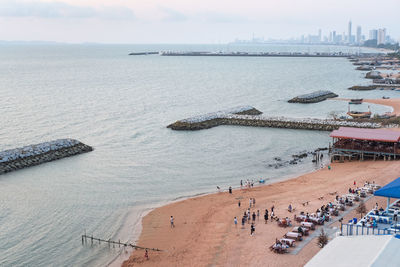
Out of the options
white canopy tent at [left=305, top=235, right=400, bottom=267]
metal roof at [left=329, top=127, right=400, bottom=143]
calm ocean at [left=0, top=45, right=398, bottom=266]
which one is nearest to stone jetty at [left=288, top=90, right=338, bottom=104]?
calm ocean at [left=0, top=45, right=398, bottom=266]

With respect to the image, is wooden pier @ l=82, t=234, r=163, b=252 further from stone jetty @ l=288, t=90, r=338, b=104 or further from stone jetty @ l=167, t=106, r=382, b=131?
stone jetty @ l=288, t=90, r=338, b=104

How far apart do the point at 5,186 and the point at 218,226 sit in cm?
1858

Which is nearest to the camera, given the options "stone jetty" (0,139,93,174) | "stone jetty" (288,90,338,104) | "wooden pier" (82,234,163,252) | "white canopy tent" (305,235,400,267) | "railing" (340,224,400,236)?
"white canopy tent" (305,235,400,267)

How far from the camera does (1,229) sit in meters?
27.7

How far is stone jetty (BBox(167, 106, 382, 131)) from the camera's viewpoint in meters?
54.8

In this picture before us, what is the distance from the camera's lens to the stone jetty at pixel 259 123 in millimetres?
54812

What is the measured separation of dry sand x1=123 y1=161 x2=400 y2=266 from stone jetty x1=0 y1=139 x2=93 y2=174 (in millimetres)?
16449

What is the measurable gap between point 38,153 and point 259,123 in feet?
91.5

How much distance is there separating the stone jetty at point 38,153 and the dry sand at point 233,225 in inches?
648

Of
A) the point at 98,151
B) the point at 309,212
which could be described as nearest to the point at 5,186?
the point at 98,151

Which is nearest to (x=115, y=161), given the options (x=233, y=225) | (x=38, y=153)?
(x=38, y=153)

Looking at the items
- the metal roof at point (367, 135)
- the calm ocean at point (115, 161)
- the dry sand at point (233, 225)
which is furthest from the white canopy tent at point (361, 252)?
the metal roof at point (367, 135)

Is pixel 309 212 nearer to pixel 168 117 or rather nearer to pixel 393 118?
pixel 393 118

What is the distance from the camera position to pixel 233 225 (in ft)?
87.7
